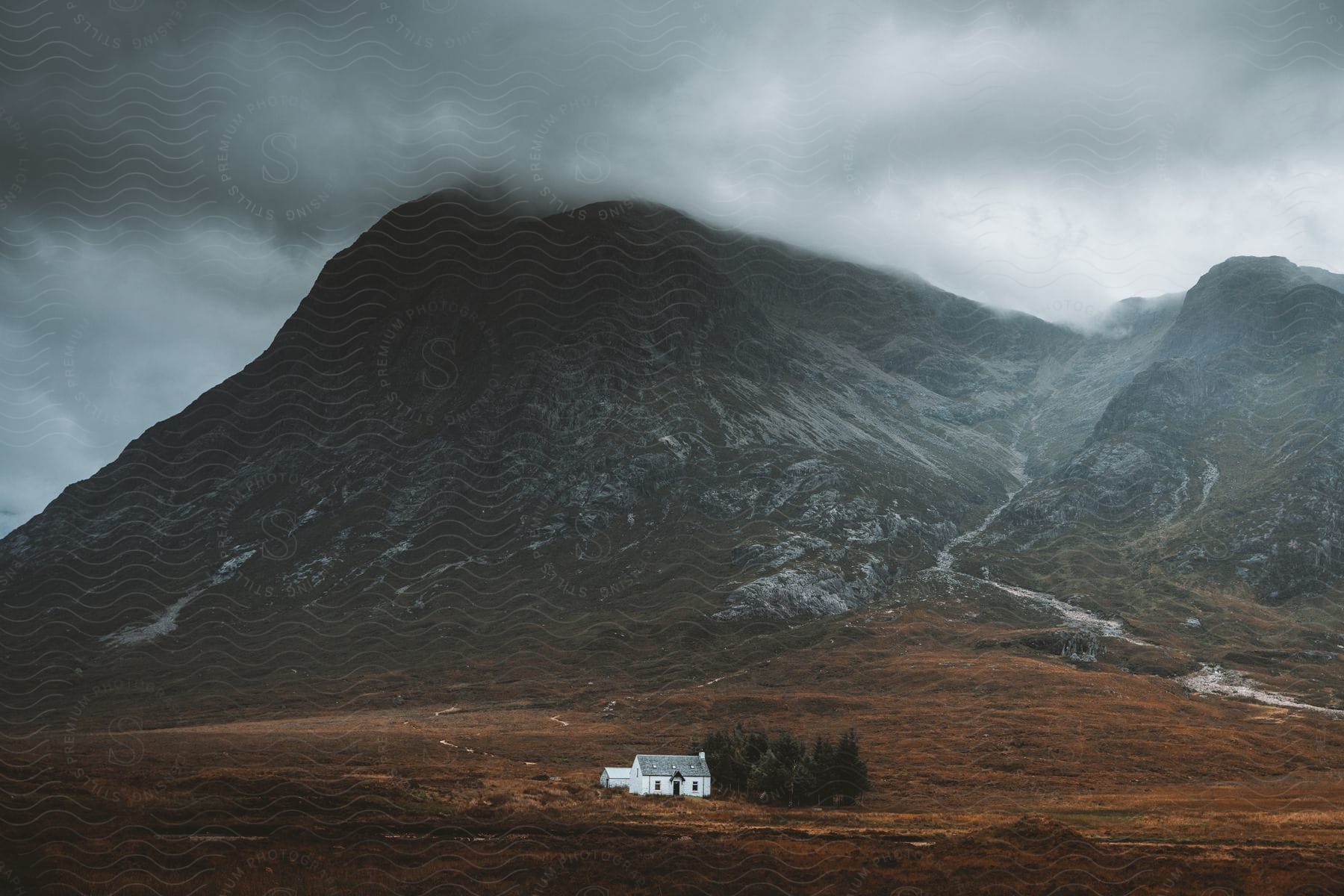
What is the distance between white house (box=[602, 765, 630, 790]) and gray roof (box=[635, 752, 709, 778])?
3307mm

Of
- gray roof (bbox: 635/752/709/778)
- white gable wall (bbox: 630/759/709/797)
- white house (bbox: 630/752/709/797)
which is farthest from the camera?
gray roof (bbox: 635/752/709/778)

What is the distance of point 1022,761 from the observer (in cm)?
11706

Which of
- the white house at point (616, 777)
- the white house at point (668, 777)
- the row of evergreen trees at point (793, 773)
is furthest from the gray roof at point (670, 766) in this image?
the white house at point (616, 777)

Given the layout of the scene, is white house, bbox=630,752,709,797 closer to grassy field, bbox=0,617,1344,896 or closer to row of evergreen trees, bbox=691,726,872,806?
grassy field, bbox=0,617,1344,896

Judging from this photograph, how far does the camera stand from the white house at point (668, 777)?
8688cm

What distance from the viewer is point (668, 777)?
8806 centimetres

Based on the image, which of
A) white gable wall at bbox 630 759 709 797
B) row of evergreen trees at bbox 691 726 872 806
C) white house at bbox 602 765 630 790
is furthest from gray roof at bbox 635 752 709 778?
white house at bbox 602 765 630 790

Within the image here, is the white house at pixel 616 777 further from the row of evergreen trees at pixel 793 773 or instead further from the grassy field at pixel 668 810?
the row of evergreen trees at pixel 793 773

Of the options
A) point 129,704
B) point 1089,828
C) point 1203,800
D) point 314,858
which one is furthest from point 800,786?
point 129,704

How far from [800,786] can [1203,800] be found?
4375cm

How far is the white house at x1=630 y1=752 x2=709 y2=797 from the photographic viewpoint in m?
86.9

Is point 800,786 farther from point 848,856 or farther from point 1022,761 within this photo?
point 1022,761

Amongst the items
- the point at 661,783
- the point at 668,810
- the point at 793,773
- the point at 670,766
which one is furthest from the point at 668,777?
the point at 793,773

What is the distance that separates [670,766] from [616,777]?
253 inches
